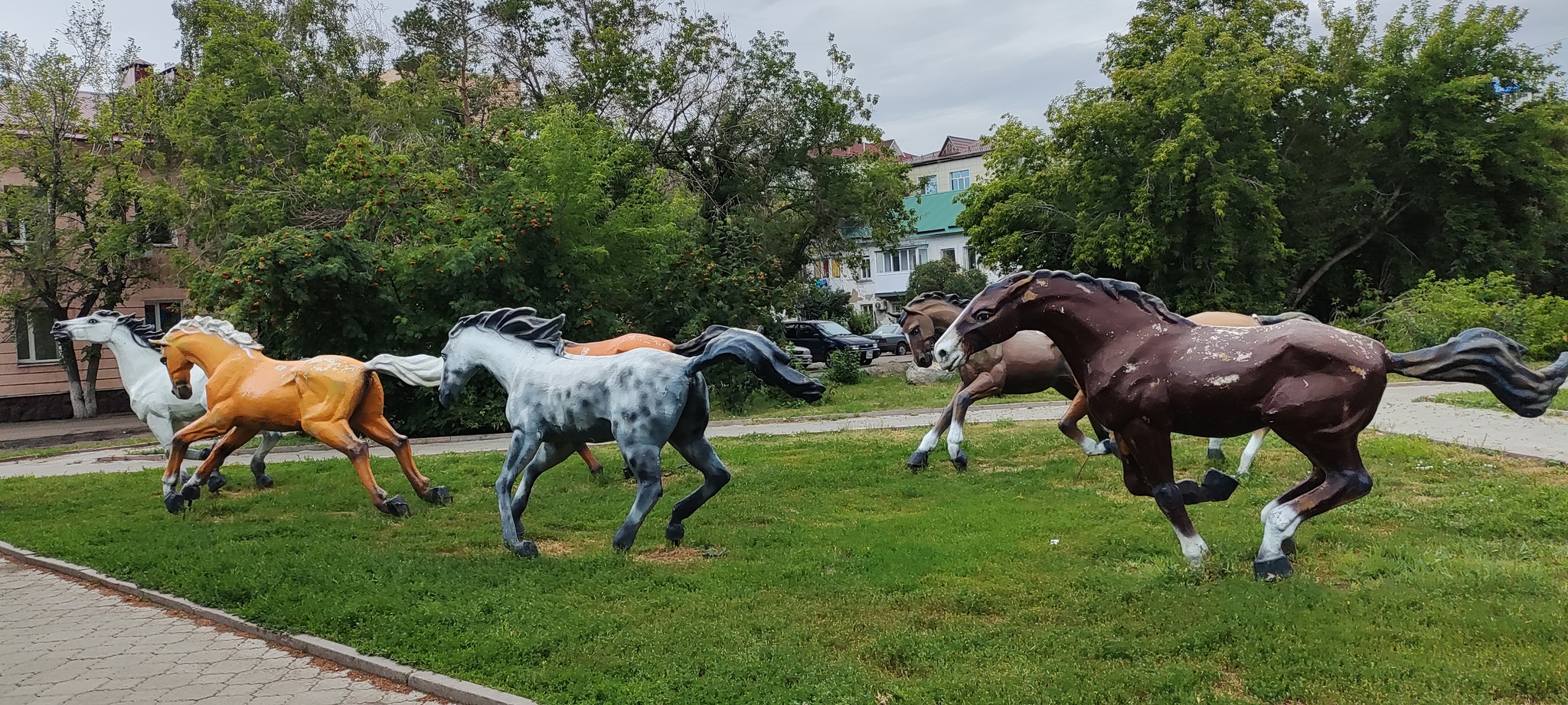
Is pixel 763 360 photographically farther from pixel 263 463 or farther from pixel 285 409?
pixel 263 463

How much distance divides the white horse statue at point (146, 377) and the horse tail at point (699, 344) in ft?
21.4

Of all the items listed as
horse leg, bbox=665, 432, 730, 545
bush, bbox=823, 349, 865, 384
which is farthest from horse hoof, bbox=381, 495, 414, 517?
→ bush, bbox=823, 349, 865, 384

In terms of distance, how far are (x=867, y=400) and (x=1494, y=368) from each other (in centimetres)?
1543

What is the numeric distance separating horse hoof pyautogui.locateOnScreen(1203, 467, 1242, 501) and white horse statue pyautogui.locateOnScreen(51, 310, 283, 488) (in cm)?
1008

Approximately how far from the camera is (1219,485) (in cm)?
604

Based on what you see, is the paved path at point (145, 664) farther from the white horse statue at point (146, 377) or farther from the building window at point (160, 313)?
the building window at point (160, 313)

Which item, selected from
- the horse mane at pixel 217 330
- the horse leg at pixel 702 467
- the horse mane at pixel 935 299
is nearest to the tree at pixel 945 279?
the horse mane at pixel 935 299

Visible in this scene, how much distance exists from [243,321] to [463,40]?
47.1 ft

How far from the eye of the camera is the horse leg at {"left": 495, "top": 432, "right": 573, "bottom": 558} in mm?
7406

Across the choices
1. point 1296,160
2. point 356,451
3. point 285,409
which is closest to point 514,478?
point 356,451

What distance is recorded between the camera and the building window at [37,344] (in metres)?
26.6

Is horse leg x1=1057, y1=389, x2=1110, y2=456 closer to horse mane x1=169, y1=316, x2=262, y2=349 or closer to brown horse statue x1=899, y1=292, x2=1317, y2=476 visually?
brown horse statue x1=899, y1=292, x2=1317, y2=476

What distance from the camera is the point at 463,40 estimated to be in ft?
92.0

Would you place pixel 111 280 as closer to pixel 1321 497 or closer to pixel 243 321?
pixel 243 321
